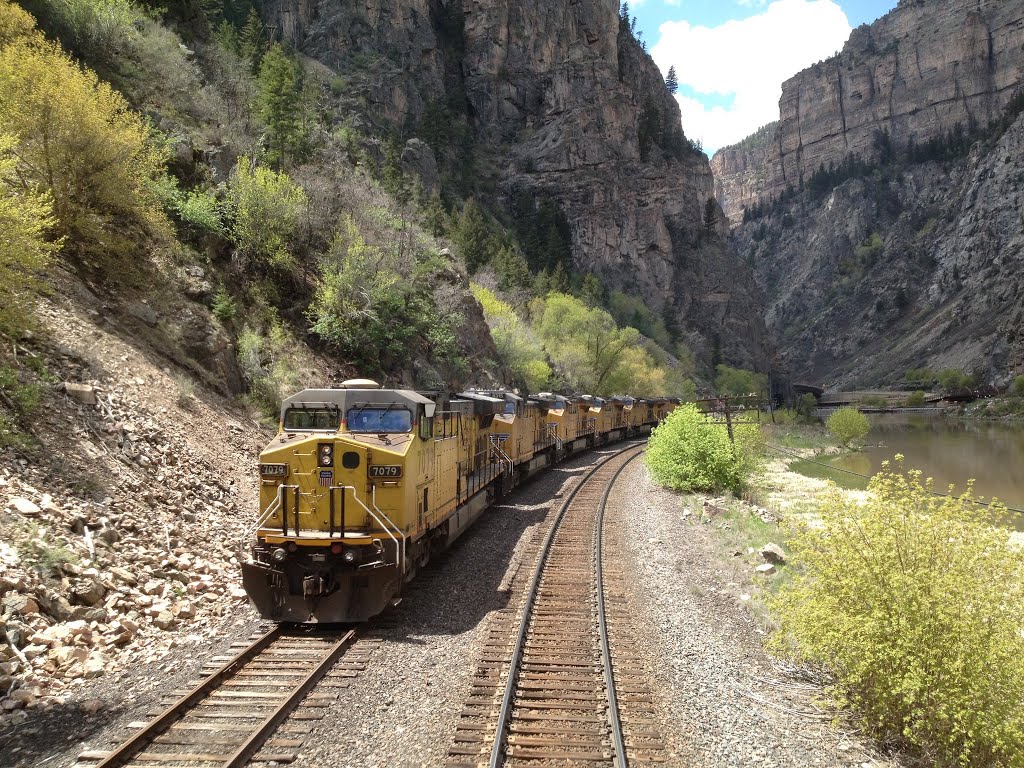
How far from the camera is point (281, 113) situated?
38125 mm

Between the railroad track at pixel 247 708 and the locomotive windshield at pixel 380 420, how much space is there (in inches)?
126

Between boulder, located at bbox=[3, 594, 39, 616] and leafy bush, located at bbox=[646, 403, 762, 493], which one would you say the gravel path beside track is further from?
leafy bush, located at bbox=[646, 403, 762, 493]

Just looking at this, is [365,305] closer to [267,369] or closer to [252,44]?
[267,369]

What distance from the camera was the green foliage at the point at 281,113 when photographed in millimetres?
36838

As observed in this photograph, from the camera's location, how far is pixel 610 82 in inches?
4131

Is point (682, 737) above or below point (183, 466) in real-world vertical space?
below

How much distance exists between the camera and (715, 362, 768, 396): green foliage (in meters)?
100

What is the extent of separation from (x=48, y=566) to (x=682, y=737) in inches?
317

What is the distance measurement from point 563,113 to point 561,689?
4154 inches

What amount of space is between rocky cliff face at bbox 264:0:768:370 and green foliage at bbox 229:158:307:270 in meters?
63.1

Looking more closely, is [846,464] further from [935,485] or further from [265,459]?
[265,459]

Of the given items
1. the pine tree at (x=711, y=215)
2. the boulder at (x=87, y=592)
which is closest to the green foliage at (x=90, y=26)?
the boulder at (x=87, y=592)

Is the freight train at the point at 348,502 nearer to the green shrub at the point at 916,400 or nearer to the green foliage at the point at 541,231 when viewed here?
the green foliage at the point at 541,231

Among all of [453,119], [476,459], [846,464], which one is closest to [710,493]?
[476,459]
